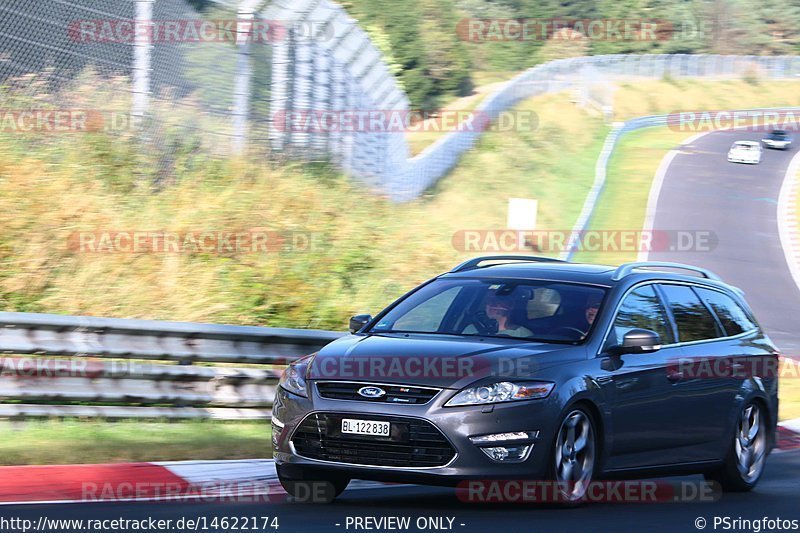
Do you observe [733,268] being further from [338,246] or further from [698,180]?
[338,246]

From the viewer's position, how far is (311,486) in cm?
802

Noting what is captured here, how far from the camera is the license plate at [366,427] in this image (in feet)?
Result: 24.1

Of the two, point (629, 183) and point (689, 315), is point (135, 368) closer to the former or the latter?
point (689, 315)

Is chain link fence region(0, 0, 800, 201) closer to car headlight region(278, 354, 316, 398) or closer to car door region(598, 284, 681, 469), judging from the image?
car headlight region(278, 354, 316, 398)

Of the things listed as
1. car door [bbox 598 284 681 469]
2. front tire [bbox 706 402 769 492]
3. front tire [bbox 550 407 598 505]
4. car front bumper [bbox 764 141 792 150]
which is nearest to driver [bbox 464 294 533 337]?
car door [bbox 598 284 681 469]

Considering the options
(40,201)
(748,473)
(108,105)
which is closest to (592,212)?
(108,105)

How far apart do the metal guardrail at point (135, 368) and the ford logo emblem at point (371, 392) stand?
3.37 metres

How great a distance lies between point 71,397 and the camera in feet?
32.8

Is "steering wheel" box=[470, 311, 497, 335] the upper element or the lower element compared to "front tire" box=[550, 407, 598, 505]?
upper

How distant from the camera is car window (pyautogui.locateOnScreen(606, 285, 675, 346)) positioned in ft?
28.1

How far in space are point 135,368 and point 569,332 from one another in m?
3.90

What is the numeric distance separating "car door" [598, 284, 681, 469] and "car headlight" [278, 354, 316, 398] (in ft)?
6.08

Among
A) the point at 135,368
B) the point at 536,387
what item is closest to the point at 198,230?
the point at 135,368

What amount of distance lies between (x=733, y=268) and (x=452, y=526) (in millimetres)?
29838
